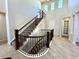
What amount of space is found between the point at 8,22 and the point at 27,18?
8.66ft

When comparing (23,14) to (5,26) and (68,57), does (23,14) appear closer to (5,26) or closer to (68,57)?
(5,26)

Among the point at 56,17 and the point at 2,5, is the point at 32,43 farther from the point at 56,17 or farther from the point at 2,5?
the point at 56,17

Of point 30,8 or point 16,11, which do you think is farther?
point 30,8

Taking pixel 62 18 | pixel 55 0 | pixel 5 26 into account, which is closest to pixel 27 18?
pixel 5 26

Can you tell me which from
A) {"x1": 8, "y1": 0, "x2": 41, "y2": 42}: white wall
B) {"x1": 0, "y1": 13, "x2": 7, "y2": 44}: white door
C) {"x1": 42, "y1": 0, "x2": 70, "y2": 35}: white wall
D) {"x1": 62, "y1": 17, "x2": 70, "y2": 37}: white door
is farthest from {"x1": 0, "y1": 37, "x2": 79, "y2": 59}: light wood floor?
{"x1": 42, "y1": 0, "x2": 70, "y2": 35}: white wall

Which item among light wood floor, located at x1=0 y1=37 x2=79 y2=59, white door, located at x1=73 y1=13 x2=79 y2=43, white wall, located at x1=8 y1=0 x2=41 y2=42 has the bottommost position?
light wood floor, located at x1=0 y1=37 x2=79 y2=59

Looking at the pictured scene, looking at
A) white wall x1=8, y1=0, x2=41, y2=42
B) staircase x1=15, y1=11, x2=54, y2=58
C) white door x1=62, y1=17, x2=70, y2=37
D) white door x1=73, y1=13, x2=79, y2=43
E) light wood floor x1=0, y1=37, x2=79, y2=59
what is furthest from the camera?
white door x1=62, y1=17, x2=70, y2=37

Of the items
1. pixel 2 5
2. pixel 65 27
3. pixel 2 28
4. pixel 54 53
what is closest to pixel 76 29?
pixel 54 53

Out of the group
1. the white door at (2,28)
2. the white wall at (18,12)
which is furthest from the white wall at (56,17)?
the white door at (2,28)

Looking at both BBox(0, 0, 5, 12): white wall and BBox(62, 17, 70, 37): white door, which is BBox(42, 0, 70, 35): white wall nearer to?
BBox(62, 17, 70, 37): white door

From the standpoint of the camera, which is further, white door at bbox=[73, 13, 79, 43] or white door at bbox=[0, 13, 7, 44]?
white door at bbox=[73, 13, 79, 43]

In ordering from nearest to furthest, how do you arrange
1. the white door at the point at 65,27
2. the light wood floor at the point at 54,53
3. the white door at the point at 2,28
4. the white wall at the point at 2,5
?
the light wood floor at the point at 54,53 → the white wall at the point at 2,5 → the white door at the point at 2,28 → the white door at the point at 65,27

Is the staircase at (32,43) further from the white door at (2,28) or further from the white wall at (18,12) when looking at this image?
the white door at (2,28)

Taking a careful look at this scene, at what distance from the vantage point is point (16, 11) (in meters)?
7.23
